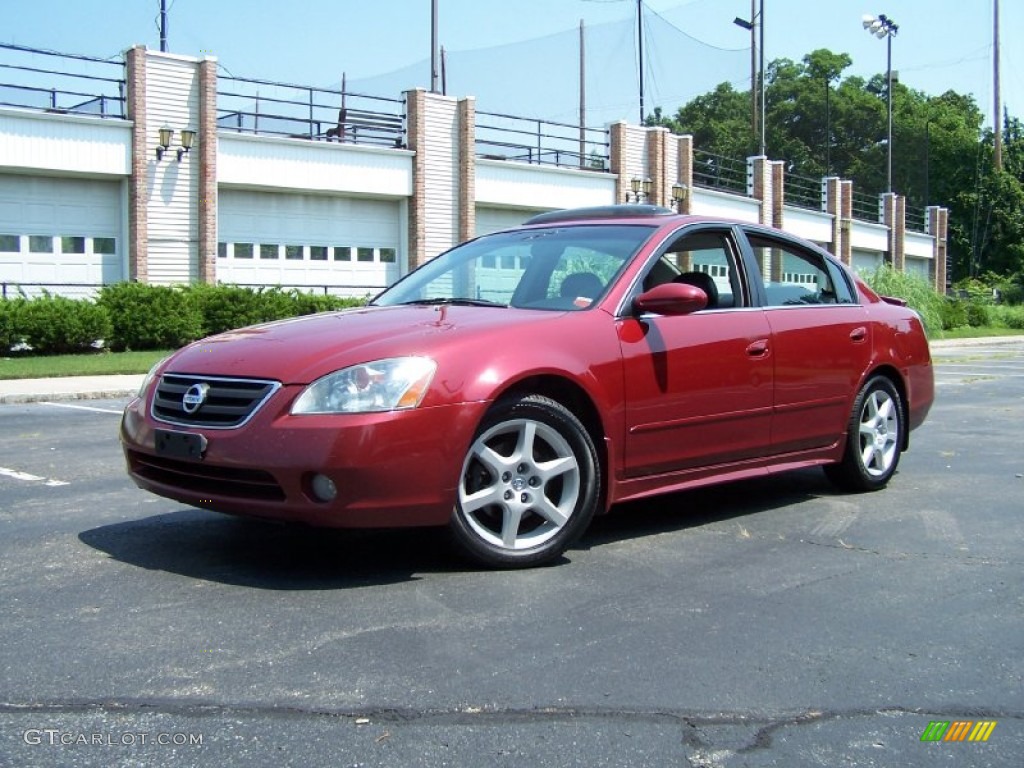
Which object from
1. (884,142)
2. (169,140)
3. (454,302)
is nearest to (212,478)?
(454,302)

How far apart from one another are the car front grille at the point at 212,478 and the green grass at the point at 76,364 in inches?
519

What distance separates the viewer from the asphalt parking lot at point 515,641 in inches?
124

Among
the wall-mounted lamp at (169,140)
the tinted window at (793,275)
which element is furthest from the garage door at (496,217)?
the tinted window at (793,275)

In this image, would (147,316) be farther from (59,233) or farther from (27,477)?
(27,477)

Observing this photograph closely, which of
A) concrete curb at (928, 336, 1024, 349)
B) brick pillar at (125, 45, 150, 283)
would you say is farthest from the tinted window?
concrete curb at (928, 336, 1024, 349)

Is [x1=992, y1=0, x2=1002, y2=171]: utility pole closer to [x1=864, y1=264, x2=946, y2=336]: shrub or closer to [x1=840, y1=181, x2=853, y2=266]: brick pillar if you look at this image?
[x1=840, y1=181, x2=853, y2=266]: brick pillar

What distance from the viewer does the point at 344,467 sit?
4.45 meters

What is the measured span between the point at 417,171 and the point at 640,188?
10148mm

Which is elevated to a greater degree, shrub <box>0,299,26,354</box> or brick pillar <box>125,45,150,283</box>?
brick pillar <box>125,45,150,283</box>

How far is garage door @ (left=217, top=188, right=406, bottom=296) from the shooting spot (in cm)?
3000

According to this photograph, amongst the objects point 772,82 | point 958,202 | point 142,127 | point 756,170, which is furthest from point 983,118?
point 142,127

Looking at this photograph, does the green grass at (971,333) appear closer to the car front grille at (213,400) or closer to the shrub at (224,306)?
the shrub at (224,306)

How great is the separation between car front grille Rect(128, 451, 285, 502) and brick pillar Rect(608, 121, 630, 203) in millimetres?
35932

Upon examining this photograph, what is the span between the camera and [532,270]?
19.3ft
